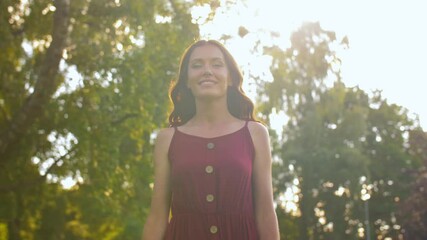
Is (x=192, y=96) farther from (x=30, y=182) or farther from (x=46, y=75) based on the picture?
(x=30, y=182)

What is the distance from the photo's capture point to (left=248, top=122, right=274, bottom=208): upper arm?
144 inches

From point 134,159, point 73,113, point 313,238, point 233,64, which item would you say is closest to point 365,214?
point 313,238

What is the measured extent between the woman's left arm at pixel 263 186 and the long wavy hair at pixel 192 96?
188mm

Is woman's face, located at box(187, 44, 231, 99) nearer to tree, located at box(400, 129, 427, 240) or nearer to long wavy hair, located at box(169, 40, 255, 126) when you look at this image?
long wavy hair, located at box(169, 40, 255, 126)

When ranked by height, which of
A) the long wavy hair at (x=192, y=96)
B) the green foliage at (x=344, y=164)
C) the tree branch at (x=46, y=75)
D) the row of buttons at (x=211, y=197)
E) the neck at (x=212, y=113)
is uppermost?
the green foliage at (x=344, y=164)

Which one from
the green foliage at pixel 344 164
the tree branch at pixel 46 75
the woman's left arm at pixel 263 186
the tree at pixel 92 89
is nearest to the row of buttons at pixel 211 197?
the woman's left arm at pixel 263 186

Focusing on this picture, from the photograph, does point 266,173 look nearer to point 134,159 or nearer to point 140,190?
point 134,159

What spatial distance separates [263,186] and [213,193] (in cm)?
25

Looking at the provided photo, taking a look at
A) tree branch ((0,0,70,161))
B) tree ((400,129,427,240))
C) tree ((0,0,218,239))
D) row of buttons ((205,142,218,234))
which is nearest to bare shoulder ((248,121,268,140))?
row of buttons ((205,142,218,234))

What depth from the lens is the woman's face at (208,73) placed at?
3.82 metres

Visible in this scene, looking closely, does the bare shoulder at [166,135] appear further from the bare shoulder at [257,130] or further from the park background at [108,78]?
the park background at [108,78]

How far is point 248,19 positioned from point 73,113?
5061mm

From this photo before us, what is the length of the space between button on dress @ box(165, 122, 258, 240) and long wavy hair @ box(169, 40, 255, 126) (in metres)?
0.31

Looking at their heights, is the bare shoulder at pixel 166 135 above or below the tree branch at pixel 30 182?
below
